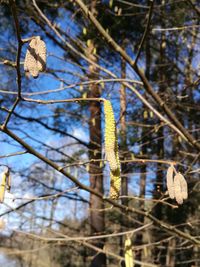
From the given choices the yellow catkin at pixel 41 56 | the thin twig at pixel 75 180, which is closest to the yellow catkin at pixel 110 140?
the yellow catkin at pixel 41 56

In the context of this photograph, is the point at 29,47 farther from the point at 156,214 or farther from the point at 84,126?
the point at 156,214

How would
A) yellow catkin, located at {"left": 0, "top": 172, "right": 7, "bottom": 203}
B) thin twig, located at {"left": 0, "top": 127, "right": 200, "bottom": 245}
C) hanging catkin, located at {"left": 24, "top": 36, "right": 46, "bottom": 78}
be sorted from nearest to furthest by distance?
hanging catkin, located at {"left": 24, "top": 36, "right": 46, "bottom": 78}, thin twig, located at {"left": 0, "top": 127, "right": 200, "bottom": 245}, yellow catkin, located at {"left": 0, "top": 172, "right": 7, "bottom": 203}

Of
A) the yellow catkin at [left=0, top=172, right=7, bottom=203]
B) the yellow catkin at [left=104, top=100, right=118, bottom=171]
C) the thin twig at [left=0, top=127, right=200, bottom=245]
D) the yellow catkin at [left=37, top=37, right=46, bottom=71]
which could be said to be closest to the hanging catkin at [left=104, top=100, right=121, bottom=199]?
the yellow catkin at [left=104, top=100, right=118, bottom=171]

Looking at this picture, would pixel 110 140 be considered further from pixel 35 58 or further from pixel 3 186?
pixel 3 186

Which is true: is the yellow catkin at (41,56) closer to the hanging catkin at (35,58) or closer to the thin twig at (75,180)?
the hanging catkin at (35,58)

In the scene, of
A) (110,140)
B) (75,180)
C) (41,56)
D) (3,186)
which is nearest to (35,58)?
(41,56)

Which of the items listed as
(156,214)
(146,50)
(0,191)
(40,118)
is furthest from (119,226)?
(0,191)

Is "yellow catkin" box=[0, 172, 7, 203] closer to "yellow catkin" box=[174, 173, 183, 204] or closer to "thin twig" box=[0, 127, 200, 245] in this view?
"thin twig" box=[0, 127, 200, 245]

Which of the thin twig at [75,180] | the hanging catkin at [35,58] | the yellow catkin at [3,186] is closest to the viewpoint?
the hanging catkin at [35,58]
